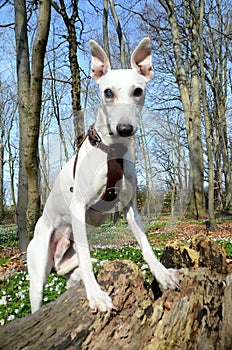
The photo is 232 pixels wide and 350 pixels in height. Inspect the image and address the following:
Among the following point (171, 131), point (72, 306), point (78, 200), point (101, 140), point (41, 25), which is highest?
point (41, 25)

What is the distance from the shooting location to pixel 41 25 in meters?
7.18

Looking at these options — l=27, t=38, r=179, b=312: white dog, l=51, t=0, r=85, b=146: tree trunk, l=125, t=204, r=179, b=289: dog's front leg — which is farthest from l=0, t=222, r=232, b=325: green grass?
l=51, t=0, r=85, b=146: tree trunk

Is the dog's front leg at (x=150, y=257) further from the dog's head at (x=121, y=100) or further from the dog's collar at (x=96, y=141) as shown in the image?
the dog's head at (x=121, y=100)

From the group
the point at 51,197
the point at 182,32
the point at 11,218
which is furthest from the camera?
the point at 11,218

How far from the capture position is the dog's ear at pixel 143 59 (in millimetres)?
2514

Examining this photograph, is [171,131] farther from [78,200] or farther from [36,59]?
[36,59]

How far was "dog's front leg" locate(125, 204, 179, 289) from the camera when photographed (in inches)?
101

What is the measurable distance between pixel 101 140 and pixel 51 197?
2.85ft

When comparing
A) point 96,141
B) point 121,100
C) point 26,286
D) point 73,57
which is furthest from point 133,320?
point 73,57

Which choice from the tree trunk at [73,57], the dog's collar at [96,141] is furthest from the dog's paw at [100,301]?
the tree trunk at [73,57]

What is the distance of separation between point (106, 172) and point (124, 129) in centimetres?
53

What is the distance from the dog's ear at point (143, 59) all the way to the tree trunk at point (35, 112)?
4319 millimetres

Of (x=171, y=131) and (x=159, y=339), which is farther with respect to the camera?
(x=171, y=131)

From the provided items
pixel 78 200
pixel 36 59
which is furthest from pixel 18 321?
pixel 36 59
